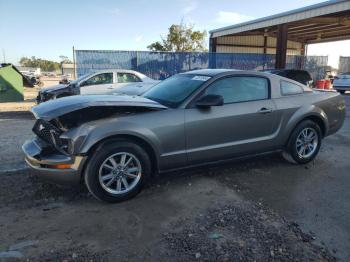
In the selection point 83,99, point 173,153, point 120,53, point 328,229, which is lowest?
point 328,229

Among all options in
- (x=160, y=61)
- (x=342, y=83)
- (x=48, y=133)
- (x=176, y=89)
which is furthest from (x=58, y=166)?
(x=342, y=83)

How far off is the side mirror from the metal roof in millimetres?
13067

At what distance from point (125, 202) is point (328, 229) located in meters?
2.23

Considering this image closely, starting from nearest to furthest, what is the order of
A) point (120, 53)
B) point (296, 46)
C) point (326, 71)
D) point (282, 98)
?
point (282, 98), point (120, 53), point (326, 71), point (296, 46)

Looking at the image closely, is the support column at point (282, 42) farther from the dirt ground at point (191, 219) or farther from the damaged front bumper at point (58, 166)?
the damaged front bumper at point (58, 166)

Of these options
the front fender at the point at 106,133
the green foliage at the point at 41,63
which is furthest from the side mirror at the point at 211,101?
the green foliage at the point at 41,63

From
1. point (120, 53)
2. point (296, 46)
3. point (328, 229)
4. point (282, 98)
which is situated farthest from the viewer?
point (296, 46)

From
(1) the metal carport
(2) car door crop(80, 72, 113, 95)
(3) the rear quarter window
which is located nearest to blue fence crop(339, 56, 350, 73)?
(1) the metal carport

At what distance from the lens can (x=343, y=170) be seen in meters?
5.17

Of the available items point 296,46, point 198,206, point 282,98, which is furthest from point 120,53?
point 296,46

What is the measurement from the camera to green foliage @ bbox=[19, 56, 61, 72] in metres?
112

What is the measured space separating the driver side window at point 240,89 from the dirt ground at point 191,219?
115 cm

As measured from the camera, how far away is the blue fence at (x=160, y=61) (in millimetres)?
16875

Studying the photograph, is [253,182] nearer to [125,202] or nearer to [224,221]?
[224,221]
